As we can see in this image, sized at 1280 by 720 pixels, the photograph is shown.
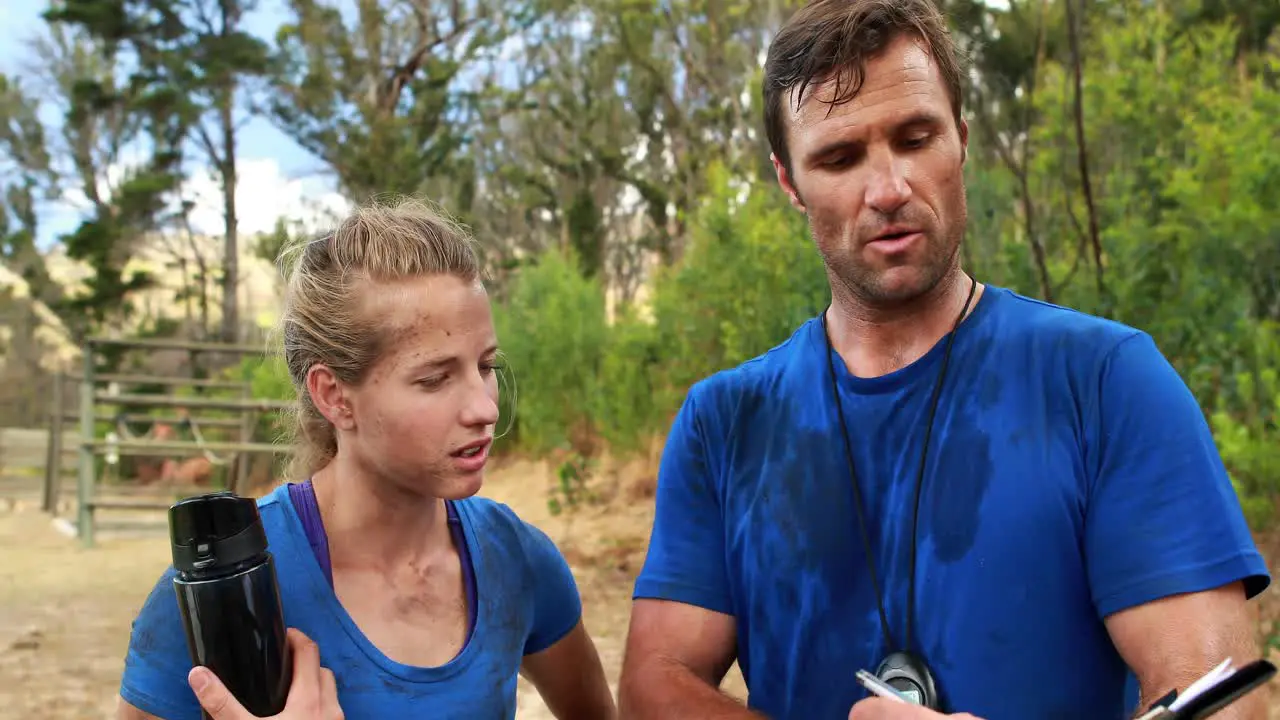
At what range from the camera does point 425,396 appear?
173cm

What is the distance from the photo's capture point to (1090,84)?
7891 millimetres

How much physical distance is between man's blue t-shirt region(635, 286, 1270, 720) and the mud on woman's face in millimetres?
308

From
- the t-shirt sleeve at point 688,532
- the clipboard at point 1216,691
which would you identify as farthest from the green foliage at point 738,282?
the clipboard at point 1216,691

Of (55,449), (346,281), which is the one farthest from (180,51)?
(346,281)

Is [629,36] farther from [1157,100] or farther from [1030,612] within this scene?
[1030,612]

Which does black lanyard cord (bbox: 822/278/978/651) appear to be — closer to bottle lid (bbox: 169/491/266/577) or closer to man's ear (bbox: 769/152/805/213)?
man's ear (bbox: 769/152/805/213)

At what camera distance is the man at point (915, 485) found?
1.43 metres

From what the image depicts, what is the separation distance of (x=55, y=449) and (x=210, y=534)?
13371 millimetres

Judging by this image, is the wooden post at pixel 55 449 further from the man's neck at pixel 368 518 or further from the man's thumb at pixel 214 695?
the man's thumb at pixel 214 695

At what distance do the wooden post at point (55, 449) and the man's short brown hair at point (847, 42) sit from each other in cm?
1279

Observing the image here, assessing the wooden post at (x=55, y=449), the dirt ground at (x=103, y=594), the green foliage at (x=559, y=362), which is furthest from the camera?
the wooden post at (x=55, y=449)

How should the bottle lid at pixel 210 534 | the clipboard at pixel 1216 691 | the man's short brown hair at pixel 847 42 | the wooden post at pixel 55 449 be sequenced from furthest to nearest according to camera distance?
the wooden post at pixel 55 449 → the man's short brown hair at pixel 847 42 → the bottle lid at pixel 210 534 → the clipboard at pixel 1216 691

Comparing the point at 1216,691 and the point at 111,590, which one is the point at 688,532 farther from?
the point at 111,590

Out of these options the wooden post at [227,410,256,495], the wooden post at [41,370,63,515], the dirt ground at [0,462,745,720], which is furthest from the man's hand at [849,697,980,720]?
the wooden post at [41,370,63,515]
